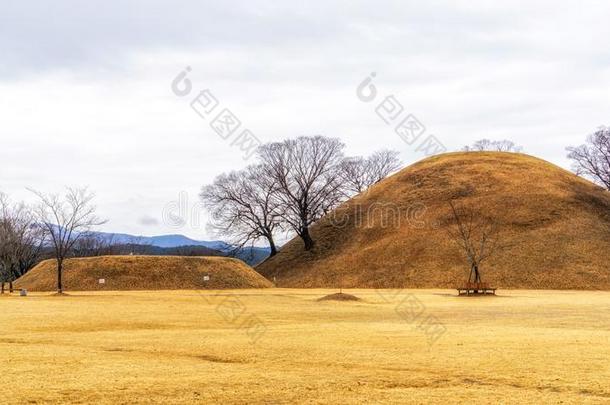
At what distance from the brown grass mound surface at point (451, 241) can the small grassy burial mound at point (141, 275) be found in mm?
12567

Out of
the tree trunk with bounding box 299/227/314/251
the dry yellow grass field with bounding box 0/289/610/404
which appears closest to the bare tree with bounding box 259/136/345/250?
the tree trunk with bounding box 299/227/314/251

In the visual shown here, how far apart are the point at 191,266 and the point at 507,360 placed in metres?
48.5

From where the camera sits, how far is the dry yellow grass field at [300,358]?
41.9 feet

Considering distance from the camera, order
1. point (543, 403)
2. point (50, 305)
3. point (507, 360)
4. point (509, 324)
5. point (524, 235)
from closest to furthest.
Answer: point (543, 403) < point (507, 360) < point (509, 324) < point (50, 305) < point (524, 235)

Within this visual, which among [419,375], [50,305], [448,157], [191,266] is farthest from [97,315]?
[448,157]

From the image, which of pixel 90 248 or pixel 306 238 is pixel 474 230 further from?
pixel 90 248

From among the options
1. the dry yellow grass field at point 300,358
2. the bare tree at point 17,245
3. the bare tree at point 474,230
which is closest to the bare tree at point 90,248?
the bare tree at point 17,245

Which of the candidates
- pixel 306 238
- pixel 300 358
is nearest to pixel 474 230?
pixel 306 238

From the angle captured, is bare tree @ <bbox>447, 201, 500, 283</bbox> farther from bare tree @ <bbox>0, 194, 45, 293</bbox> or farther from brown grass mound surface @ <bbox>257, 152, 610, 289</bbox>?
bare tree @ <bbox>0, 194, 45, 293</bbox>

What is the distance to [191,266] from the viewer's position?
6291 cm

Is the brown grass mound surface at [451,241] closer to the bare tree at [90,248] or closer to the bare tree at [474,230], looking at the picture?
the bare tree at [474,230]

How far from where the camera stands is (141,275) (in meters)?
60.7

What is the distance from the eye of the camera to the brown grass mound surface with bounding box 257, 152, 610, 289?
66.2 meters

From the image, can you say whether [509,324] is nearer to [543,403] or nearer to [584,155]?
Answer: [543,403]
